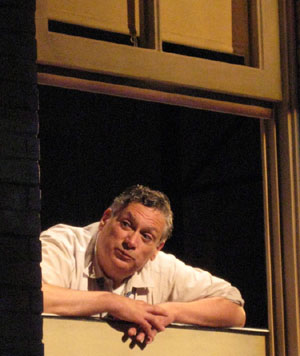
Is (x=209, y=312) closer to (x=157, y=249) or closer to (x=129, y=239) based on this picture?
(x=157, y=249)

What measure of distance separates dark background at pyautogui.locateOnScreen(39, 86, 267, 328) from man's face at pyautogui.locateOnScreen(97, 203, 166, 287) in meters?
0.09

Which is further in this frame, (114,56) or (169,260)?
(169,260)

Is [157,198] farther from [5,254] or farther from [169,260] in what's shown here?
[5,254]

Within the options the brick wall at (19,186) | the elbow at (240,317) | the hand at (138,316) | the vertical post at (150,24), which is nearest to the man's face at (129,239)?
the hand at (138,316)

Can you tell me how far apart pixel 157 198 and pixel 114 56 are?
2.36 feet

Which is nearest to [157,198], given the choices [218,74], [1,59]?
[218,74]

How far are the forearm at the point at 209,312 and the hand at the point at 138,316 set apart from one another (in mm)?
98

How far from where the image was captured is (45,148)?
14.3 ft

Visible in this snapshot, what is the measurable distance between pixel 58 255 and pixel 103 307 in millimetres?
366

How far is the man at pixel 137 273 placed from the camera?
4.05m

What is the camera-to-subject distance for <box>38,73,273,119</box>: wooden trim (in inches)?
159

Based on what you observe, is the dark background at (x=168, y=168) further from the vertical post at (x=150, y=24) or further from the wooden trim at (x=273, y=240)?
the vertical post at (x=150, y=24)

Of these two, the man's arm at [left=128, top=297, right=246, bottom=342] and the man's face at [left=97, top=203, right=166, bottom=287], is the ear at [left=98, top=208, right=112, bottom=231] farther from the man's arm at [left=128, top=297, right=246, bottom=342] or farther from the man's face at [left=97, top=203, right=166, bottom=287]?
the man's arm at [left=128, top=297, right=246, bottom=342]

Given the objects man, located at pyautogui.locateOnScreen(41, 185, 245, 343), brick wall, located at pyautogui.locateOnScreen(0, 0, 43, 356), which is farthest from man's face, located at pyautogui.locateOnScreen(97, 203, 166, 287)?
brick wall, located at pyautogui.locateOnScreen(0, 0, 43, 356)
